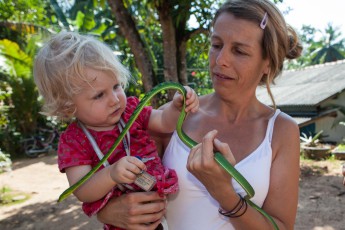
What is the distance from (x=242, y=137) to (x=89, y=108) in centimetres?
82

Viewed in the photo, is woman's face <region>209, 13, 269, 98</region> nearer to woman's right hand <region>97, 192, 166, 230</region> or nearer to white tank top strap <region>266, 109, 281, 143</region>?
white tank top strap <region>266, 109, 281, 143</region>

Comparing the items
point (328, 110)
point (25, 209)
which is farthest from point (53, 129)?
point (328, 110)

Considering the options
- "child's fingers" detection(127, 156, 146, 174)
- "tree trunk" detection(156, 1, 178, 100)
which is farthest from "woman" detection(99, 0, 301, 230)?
"tree trunk" detection(156, 1, 178, 100)

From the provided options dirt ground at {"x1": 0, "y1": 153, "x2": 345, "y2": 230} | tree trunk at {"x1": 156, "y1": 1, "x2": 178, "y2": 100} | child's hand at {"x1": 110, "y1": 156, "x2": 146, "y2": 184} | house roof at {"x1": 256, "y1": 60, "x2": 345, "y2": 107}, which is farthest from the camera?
house roof at {"x1": 256, "y1": 60, "x2": 345, "y2": 107}

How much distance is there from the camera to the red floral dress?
150cm

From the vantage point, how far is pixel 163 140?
1912 mm

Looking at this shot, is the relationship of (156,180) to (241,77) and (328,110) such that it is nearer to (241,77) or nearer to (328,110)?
(241,77)

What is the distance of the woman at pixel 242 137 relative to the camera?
59.9 inches

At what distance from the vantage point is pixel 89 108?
1.50 meters

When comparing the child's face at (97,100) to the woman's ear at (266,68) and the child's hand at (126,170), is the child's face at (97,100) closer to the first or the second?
the child's hand at (126,170)

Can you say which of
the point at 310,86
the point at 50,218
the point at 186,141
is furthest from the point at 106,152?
the point at 310,86

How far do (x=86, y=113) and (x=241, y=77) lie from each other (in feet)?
2.67

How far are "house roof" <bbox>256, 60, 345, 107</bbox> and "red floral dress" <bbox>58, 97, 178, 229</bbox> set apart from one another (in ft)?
28.6

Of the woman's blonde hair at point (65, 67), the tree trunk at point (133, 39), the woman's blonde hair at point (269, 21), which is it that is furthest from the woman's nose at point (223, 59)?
Result: the tree trunk at point (133, 39)
